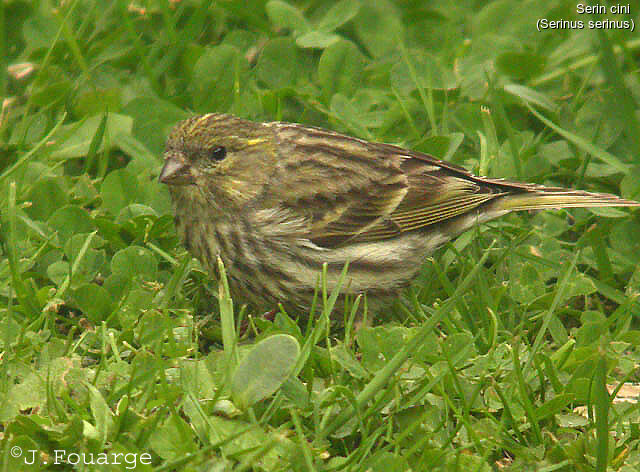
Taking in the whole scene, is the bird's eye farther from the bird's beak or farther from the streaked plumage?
the bird's beak

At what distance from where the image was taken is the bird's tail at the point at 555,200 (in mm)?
4270

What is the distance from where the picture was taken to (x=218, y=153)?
4.09 metres

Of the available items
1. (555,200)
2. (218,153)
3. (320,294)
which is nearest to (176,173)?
(218,153)

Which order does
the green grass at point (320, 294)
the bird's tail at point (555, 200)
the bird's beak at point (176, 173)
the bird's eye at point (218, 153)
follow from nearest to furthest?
the green grass at point (320, 294)
the bird's beak at point (176, 173)
the bird's eye at point (218, 153)
the bird's tail at point (555, 200)

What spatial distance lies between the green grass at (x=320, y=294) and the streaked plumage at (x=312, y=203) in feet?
0.56

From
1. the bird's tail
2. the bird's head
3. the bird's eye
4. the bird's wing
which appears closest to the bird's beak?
the bird's head

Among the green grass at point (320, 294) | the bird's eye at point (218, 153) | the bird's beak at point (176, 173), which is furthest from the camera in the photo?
the bird's eye at point (218, 153)

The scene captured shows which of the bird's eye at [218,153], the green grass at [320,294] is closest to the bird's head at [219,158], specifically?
the bird's eye at [218,153]

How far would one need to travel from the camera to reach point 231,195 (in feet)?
13.4

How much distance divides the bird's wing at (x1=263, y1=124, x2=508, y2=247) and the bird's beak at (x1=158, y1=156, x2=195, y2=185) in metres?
0.36

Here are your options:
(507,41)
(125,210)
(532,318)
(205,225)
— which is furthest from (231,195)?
(507,41)

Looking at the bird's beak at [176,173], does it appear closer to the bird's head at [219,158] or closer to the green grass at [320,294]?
the bird's head at [219,158]

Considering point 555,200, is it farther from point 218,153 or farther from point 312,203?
point 218,153

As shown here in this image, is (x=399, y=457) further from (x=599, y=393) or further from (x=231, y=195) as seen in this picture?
(x=231, y=195)
